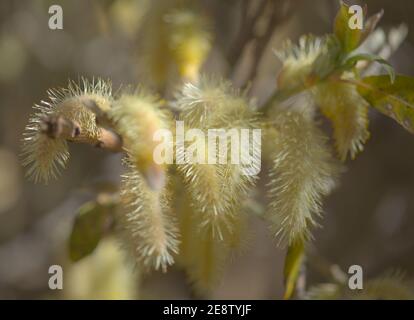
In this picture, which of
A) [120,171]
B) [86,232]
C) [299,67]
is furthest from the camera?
[120,171]

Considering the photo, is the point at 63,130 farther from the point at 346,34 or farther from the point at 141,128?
the point at 346,34

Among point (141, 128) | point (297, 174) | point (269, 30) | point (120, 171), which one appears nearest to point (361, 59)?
point (297, 174)

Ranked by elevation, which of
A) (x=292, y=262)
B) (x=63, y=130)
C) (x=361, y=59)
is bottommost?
(x=292, y=262)

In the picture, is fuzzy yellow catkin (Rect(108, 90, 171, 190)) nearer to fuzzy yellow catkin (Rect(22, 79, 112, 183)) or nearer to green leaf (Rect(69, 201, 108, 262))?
fuzzy yellow catkin (Rect(22, 79, 112, 183))

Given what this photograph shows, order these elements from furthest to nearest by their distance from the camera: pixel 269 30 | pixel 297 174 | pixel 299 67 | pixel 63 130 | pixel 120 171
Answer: pixel 120 171 < pixel 269 30 < pixel 299 67 < pixel 297 174 < pixel 63 130

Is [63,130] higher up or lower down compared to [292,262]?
higher up

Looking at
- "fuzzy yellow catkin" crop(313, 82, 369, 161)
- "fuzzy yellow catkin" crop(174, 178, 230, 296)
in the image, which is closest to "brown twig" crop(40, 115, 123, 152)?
"fuzzy yellow catkin" crop(174, 178, 230, 296)

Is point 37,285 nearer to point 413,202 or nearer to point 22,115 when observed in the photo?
point 22,115
